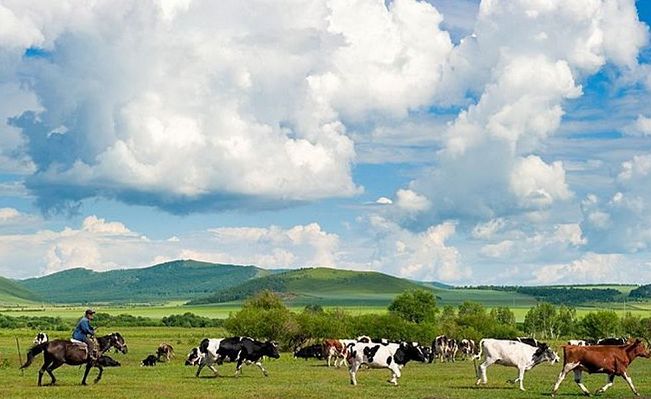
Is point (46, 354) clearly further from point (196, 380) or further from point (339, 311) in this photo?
point (339, 311)

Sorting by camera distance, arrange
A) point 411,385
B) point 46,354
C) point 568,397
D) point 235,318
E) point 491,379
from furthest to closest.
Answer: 1. point 235,318
2. point 491,379
3. point 411,385
4. point 46,354
5. point 568,397

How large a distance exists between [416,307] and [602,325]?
41.3 meters

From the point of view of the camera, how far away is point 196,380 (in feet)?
153

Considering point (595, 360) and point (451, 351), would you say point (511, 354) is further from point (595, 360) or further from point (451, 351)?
point (451, 351)

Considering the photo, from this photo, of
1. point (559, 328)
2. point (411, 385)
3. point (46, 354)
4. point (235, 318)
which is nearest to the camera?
point (46, 354)

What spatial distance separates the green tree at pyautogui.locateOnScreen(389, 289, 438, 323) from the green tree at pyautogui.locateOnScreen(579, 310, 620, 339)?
122 ft

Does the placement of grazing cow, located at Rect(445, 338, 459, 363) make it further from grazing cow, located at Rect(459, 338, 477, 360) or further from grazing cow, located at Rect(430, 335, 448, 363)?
grazing cow, located at Rect(459, 338, 477, 360)

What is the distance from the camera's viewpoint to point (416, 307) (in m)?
152

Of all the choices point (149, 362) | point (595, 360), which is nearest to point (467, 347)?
point (149, 362)

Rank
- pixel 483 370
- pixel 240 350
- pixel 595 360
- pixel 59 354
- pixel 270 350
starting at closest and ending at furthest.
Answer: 1. pixel 595 360
2. pixel 59 354
3. pixel 483 370
4. pixel 240 350
5. pixel 270 350

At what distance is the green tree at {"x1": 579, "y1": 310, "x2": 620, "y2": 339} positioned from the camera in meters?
167

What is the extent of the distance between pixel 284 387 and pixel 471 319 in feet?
317

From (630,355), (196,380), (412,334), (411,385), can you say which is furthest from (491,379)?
(412,334)

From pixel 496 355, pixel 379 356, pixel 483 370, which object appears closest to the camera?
pixel 496 355
